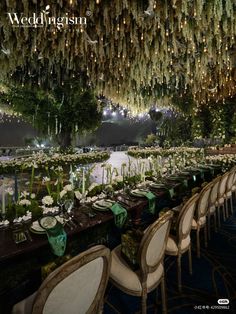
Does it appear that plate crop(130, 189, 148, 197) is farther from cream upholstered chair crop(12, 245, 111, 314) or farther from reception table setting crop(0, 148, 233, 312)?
cream upholstered chair crop(12, 245, 111, 314)

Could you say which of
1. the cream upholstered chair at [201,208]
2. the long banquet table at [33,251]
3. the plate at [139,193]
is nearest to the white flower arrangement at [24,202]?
the long banquet table at [33,251]

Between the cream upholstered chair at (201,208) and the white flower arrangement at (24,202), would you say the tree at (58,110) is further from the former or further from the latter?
the white flower arrangement at (24,202)

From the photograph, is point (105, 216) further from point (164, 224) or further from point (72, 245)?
point (164, 224)

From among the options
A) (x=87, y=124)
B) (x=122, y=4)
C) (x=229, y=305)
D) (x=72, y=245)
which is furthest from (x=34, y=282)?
(x=87, y=124)

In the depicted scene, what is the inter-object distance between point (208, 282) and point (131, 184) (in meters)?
1.59

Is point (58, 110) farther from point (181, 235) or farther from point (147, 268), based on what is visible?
point (147, 268)

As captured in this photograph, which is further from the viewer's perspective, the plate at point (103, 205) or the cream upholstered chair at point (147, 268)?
the plate at point (103, 205)

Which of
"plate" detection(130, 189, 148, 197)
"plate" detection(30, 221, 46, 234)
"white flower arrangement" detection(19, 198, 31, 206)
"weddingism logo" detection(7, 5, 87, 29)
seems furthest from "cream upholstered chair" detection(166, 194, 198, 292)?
"weddingism logo" detection(7, 5, 87, 29)

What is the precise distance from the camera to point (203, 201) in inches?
110

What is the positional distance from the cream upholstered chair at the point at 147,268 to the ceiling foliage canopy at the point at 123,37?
3347mm

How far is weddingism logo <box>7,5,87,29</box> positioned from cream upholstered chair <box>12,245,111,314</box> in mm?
4013

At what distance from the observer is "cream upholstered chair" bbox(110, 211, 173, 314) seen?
62.9 inches

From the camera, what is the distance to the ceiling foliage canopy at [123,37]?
3678mm

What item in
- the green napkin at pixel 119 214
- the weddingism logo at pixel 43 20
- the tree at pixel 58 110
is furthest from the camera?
the tree at pixel 58 110
